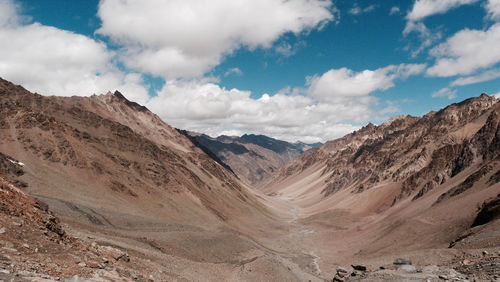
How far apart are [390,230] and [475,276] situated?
166 feet

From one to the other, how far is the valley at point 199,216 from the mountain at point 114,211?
21 cm

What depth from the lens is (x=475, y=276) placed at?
21109 millimetres

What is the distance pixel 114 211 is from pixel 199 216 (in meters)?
25.8

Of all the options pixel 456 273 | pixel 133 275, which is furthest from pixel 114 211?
pixel 456 273

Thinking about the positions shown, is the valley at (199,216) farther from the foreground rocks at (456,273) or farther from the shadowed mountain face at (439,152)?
the shadowed mountain face at (439,152)

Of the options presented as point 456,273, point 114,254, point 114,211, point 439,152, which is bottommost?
point 114,211

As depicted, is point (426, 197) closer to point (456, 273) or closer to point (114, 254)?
point (456, 273)

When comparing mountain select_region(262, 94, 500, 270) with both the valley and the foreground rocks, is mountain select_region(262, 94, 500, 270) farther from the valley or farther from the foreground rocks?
the foreground rocks

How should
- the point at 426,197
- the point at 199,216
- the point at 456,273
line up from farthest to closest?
the point at 426,197, the point at 199,216, the point at 456,273

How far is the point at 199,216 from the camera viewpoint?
79.2 meters

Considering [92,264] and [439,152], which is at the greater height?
[439,152]

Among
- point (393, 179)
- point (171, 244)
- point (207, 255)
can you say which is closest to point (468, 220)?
point (207, 255)

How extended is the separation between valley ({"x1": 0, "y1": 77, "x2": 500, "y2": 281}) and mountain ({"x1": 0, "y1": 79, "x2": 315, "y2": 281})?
21 cm

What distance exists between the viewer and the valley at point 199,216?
862 inches
